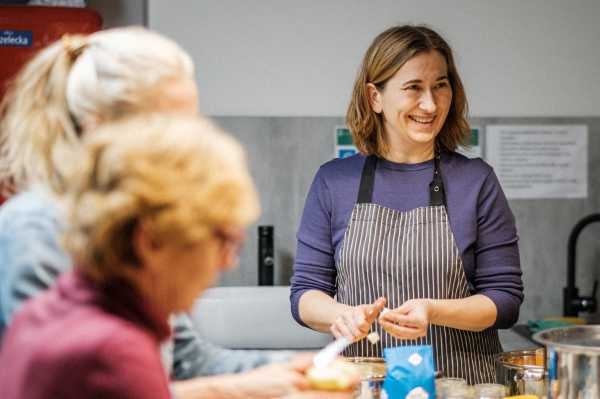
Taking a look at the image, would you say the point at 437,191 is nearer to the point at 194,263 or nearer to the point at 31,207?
the point at 31,207

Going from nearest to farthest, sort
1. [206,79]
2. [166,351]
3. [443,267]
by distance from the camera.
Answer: [166,351] < [443,267] < [206,79]

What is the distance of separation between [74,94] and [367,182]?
131 centimetres

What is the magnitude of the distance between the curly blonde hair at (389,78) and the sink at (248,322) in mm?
1082

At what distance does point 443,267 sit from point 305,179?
1495 millimetres

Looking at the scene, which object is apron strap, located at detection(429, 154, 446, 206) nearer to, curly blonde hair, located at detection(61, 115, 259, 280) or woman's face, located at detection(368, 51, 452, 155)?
woman's face, located at detection(368, 51, 452, 155)

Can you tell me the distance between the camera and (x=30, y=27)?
333 cm

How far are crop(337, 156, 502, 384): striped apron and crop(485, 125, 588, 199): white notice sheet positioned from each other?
148 centimetres

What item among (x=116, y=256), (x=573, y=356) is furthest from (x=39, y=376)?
(x=573, y=356)

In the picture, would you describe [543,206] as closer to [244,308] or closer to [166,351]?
[244,308]

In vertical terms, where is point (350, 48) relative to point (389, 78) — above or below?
above

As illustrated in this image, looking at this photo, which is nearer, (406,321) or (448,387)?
(448,387)

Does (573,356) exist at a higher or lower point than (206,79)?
lower

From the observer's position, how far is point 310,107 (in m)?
3.68

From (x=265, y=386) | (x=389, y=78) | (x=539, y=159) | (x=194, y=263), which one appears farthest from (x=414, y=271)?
(x=539, y=159)
